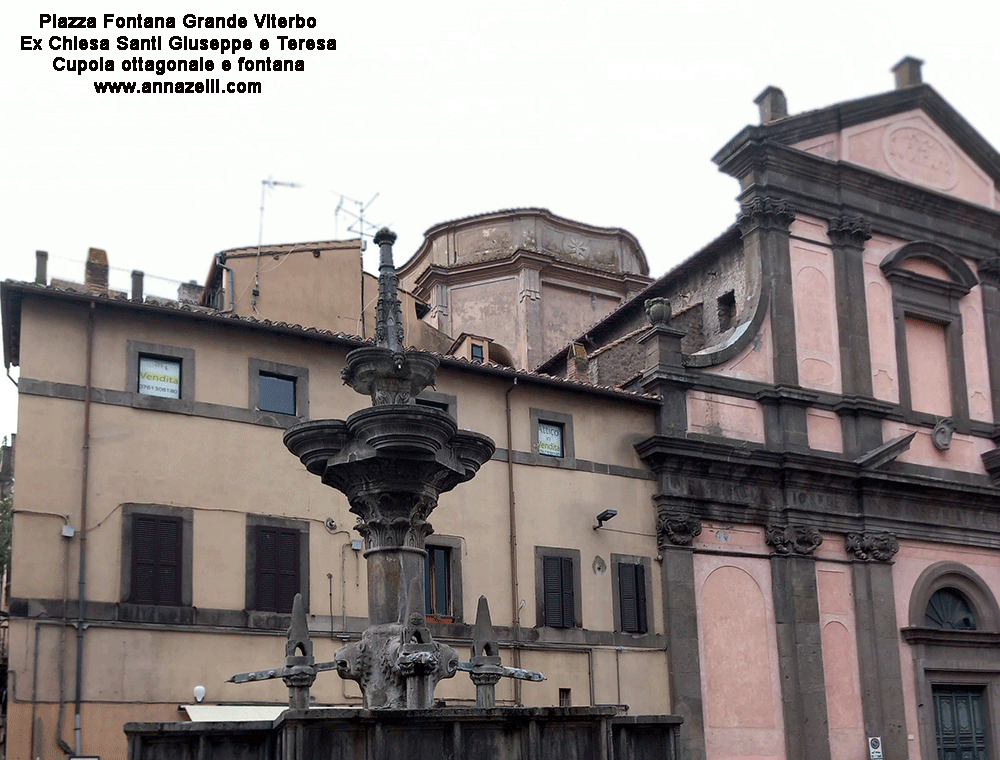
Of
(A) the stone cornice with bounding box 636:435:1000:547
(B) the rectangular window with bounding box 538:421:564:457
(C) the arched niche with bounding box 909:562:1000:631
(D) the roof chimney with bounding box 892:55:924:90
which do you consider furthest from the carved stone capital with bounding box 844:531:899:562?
(D) the roof chimney with bounding box 892:55:924:90

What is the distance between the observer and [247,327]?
21328 mm

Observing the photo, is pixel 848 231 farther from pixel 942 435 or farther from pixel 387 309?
pixel 387 309

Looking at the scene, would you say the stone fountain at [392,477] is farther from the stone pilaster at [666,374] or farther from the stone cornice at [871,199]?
the stone cornice at [871,199]

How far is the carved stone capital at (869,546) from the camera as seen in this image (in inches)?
1064

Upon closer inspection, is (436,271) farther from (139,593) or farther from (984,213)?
(139,593)

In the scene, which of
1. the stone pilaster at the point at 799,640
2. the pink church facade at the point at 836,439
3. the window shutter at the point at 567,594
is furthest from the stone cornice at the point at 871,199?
the window shutter at the point at 567,594

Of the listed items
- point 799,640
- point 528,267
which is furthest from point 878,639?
point 528,267

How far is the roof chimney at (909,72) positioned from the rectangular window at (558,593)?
15678 millimetres

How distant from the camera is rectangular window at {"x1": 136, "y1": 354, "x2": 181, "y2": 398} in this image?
67.1ft

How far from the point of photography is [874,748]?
26.0m

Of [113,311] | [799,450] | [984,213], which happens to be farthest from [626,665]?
[984,213]

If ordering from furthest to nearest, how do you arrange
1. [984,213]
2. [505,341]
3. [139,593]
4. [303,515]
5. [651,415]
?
1. [505,341]
2. [984,213]
3. [651,415]
4. [303,515]
5. [139,593]

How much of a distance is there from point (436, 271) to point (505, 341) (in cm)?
292

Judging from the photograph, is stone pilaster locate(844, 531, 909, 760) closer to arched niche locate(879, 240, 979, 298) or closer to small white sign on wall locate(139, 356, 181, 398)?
arched niche locate(879, 240, 979, 298)
